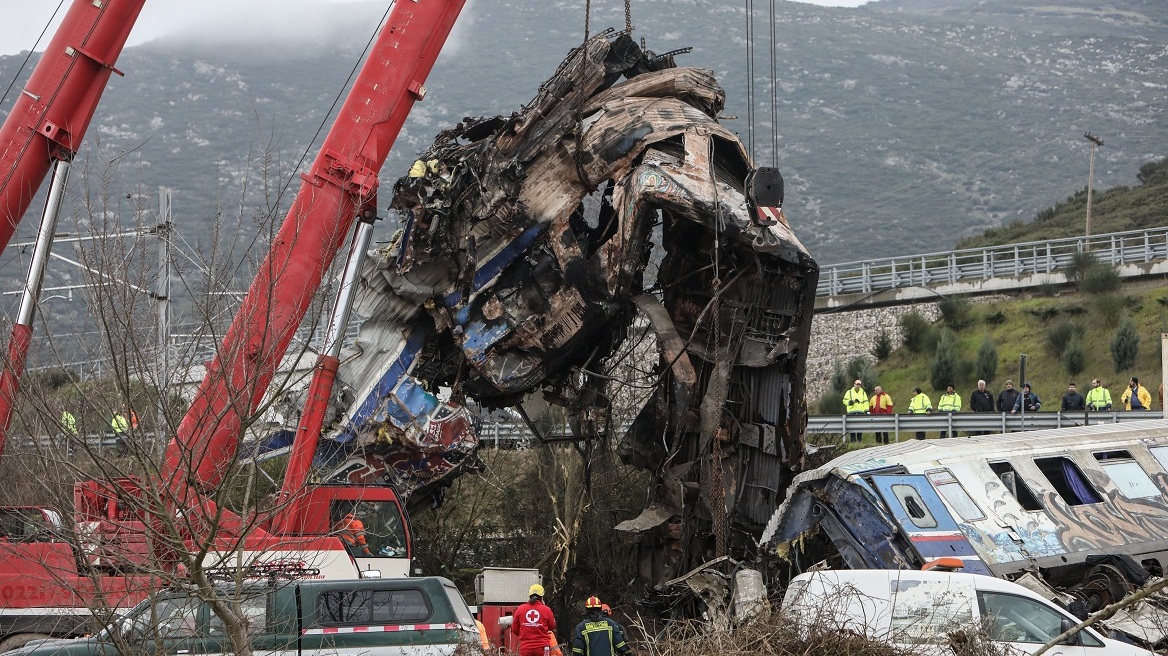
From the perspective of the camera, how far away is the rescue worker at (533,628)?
40.1ft

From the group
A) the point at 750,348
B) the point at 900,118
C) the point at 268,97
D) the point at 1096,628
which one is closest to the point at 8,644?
the point at 750,348

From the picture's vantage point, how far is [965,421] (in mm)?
25672

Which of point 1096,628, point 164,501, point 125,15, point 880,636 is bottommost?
point 164,501

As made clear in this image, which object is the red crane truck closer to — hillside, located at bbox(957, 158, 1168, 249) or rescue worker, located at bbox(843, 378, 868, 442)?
rescue worker, located at bbox(843, 378, 868, 442)

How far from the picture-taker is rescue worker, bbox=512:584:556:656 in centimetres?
1223

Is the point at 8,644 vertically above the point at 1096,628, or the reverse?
the point at 1096,628

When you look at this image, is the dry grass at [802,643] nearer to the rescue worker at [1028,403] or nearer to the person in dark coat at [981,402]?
the rescue worker at [1028,403]

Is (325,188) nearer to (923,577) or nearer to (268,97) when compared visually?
(923,577)

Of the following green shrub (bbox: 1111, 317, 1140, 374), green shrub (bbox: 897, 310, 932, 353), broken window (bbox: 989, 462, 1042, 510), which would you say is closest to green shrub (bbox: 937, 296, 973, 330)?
green shrub (bbox: 897, 310, 932, 353)

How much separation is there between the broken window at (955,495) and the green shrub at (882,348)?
82.5 ft

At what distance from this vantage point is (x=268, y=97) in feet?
405

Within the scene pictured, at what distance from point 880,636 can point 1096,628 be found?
2.60 metres

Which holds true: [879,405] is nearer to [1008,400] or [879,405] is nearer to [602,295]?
[1008,400]

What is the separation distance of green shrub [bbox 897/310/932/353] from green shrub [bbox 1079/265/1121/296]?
4.61 meters
